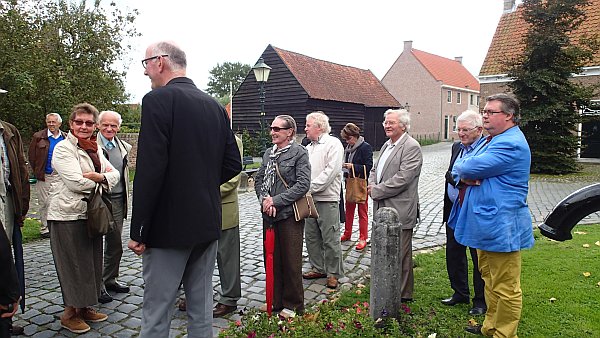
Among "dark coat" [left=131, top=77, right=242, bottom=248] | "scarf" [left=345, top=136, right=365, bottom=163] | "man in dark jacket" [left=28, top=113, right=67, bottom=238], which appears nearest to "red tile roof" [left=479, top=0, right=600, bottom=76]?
"scarf" [left=345, top=136, right=365, bottom=163]

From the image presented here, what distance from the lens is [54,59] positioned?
604 inches

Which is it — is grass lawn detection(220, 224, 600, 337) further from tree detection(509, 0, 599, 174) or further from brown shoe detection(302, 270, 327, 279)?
tree detection(509, 0, 599, 174)

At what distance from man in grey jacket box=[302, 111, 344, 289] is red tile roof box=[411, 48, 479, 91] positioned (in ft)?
155

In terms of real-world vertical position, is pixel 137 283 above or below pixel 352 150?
below

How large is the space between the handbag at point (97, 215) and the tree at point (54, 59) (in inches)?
485

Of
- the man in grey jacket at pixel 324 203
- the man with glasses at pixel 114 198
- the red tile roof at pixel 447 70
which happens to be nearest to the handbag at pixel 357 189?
the man in grey jacket at pixel 324 203

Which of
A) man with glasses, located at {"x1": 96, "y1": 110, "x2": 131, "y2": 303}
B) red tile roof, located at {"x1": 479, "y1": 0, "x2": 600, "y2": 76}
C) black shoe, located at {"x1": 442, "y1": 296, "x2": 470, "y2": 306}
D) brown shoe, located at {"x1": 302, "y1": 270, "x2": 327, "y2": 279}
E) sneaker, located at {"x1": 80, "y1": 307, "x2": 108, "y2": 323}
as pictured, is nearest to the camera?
sneaker, located at {"x1": 80, "y1": 307, "x2": 108, "y2": 323}

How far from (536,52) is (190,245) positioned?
1820 centimetres

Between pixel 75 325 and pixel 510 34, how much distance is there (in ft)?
84.2

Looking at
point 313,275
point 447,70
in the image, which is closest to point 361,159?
point 313,275

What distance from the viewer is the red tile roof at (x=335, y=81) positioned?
28703 mm

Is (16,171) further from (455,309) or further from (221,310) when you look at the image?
(455,309)

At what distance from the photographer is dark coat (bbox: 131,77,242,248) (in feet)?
8.44

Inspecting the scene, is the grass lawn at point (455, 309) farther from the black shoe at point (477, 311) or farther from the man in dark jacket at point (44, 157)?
the man in dark jacket at point (44, 157)
